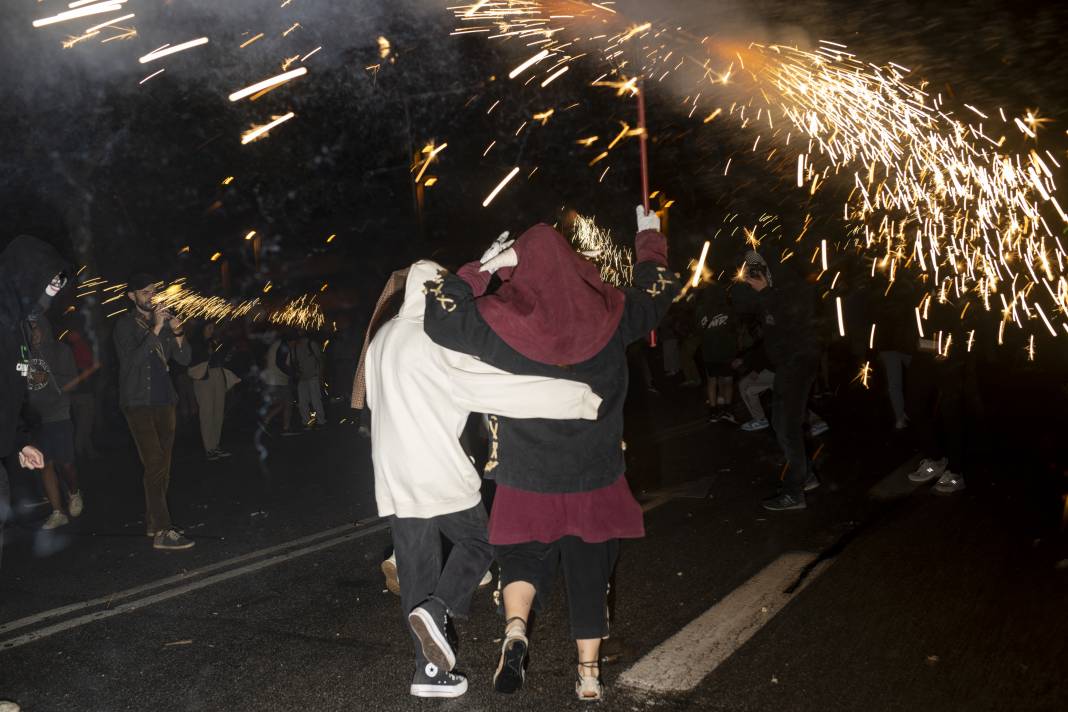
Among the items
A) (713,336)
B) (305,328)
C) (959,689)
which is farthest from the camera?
(305,328)

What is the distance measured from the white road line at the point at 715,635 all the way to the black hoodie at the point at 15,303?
2.80 metres

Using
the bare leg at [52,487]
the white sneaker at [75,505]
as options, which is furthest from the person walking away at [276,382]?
the bare leg at [52,487]

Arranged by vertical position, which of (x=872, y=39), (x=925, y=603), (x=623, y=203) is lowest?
(x=623, y=203)

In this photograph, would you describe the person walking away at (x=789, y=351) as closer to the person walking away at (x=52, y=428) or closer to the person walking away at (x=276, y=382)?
the person walking away at (x=52, y=428)

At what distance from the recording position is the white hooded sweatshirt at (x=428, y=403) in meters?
3.75

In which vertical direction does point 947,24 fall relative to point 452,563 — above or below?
above

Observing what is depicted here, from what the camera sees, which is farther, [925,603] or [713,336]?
[713,336]

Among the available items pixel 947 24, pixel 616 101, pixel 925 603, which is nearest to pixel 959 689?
pixel 925 603

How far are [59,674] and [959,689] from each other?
3883mm

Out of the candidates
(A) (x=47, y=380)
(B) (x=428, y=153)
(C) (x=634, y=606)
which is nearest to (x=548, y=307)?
(C) (x=634, y=606)

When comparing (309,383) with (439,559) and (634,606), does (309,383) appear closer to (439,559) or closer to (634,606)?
(634,606)

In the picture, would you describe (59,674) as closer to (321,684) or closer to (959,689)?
(321,684)

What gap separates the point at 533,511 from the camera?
3.95m

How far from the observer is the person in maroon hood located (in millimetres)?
3682
